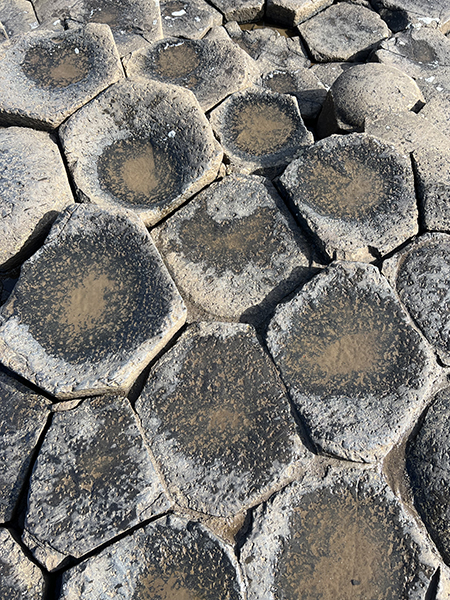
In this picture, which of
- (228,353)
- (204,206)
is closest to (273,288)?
(228,353)

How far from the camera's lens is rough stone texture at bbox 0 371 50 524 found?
4.18 feet

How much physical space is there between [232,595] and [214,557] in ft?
0.30

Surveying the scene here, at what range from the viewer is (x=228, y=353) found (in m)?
1.36

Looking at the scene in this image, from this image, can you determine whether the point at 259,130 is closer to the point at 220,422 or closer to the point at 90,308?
the point at 90,308

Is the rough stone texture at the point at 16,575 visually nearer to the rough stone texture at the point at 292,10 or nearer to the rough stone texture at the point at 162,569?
the rough stone texture at the point at 162,569

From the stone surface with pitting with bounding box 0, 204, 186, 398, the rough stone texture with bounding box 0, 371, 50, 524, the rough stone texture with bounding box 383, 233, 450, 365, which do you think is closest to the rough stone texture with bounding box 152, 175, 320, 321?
the stone surface with pitting with bounding box 0, 204, 186, 398

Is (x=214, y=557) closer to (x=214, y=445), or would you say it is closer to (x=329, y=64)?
(x=214, y=445)

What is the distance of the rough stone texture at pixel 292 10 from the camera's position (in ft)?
9.36

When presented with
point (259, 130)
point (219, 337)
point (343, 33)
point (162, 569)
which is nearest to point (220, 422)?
point (219, 337)

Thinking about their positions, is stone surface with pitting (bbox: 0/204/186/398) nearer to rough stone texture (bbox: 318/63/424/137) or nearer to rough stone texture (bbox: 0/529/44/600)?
rough stone texture (bbox: 0/529/44/600)

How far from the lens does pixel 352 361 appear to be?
4.37 feet

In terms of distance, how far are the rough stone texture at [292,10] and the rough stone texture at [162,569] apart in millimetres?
2949

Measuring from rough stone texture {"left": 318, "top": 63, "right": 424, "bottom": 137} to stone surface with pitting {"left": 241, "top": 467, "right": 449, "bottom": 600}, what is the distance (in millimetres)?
1358

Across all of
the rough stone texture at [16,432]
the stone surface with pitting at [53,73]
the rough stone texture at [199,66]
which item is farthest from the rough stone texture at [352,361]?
the stone surface with pitting at [53,73]
